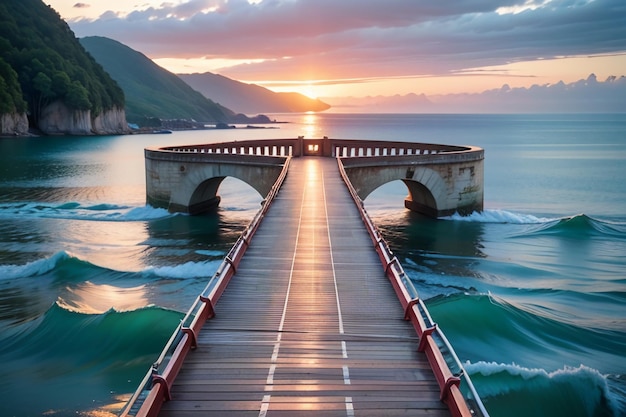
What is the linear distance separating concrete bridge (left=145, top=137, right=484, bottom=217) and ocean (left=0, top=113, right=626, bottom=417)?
148 cm

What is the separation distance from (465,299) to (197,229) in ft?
65.5

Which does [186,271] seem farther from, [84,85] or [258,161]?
[84,85]

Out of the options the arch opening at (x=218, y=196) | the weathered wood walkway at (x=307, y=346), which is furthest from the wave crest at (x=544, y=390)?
the arch opening at (x=218, y=196)

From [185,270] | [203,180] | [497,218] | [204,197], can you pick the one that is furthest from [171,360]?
[497,218]

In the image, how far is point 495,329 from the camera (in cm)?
2125

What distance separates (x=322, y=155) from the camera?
40.1 m

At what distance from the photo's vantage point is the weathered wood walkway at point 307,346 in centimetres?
846

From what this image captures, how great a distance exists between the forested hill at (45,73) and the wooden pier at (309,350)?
109 metres

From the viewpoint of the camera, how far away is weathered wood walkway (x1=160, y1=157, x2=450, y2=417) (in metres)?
8.46

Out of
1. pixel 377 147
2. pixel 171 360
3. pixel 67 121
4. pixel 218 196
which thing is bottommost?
pixel 218 196

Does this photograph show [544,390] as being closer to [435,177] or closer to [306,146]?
[435,177]

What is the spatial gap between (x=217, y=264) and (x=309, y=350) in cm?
2001

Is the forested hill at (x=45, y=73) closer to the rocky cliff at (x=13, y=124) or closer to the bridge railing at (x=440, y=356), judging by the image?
the rocky cliff at (x=13, y=124)

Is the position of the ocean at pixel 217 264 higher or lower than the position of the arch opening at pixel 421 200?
lower
